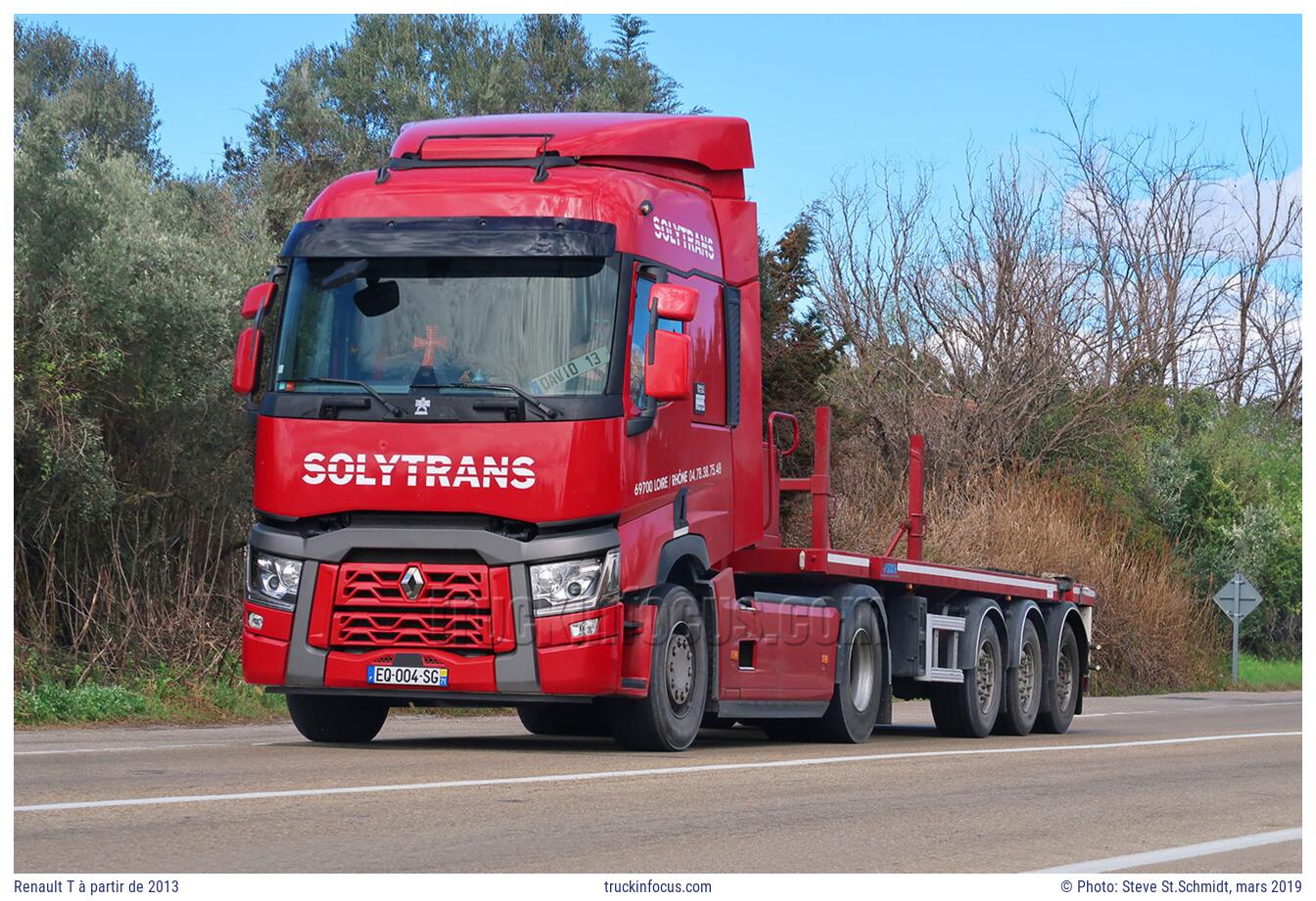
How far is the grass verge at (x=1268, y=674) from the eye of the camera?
140 ft

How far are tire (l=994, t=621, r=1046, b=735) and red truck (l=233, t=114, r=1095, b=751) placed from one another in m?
5.68

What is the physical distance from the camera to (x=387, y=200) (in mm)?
13148

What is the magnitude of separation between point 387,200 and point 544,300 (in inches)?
52.7

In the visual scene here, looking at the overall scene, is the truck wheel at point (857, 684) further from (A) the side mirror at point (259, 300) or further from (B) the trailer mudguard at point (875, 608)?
(A) the side mirror at point (259, 300)

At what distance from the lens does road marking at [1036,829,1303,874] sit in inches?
306

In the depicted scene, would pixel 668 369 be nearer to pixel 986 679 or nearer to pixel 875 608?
pixel 875 608

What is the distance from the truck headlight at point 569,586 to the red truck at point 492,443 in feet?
0.04

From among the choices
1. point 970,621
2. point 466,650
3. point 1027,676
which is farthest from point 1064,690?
point 466,650

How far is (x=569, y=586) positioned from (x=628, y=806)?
2.98 metres

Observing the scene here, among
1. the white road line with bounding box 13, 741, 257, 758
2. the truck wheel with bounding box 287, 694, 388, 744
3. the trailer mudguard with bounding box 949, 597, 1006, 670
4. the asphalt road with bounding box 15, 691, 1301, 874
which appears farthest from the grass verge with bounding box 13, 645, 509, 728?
the trailer mudguard with bounding box 949, 597, 1006, 670

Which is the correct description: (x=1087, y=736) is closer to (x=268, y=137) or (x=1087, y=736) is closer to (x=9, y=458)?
(x=9, y=458)

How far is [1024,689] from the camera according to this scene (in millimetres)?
19375

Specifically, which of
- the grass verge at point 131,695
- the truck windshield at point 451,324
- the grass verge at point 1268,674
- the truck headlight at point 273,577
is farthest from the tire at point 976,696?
the grass verge at point 1268,674
